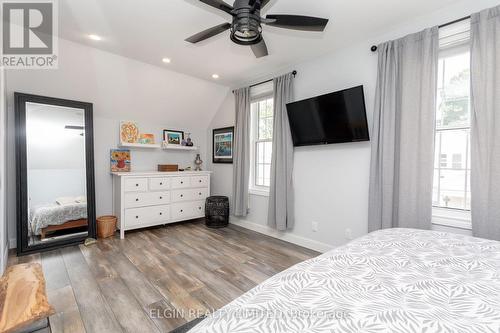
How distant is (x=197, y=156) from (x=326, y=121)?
9.46 ft

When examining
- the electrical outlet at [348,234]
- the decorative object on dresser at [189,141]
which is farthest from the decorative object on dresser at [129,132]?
the electrical outlet at [348,234]

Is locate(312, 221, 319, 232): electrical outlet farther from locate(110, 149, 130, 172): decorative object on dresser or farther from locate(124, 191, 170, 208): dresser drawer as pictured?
locate(110, 149, 130, 172): decorative object on dresser

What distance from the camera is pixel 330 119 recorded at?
9.37 feet

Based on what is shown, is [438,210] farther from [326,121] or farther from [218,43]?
[218,43]

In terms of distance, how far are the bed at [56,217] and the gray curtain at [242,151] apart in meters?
2.32

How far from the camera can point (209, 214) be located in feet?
13.8

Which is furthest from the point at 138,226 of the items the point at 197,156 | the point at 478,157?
the point at 478,157

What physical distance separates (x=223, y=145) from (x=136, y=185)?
1.74m

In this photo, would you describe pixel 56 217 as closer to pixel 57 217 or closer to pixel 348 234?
pixel 57 217

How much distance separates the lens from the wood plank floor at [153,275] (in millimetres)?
1789

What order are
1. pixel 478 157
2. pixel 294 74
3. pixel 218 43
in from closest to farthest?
1. pixel 478 157
2. pixel 218 43
3. pixel 294 74

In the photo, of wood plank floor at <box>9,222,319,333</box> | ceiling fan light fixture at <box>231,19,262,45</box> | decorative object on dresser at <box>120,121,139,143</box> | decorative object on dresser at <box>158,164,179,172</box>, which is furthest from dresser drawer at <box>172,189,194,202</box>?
ceiling fan light fixture at <box>231,19,262,45</box>

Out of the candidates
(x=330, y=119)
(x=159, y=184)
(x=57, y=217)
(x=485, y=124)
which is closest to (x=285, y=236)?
(x=330, y=119)

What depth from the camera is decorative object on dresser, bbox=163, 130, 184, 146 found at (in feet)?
14.7
